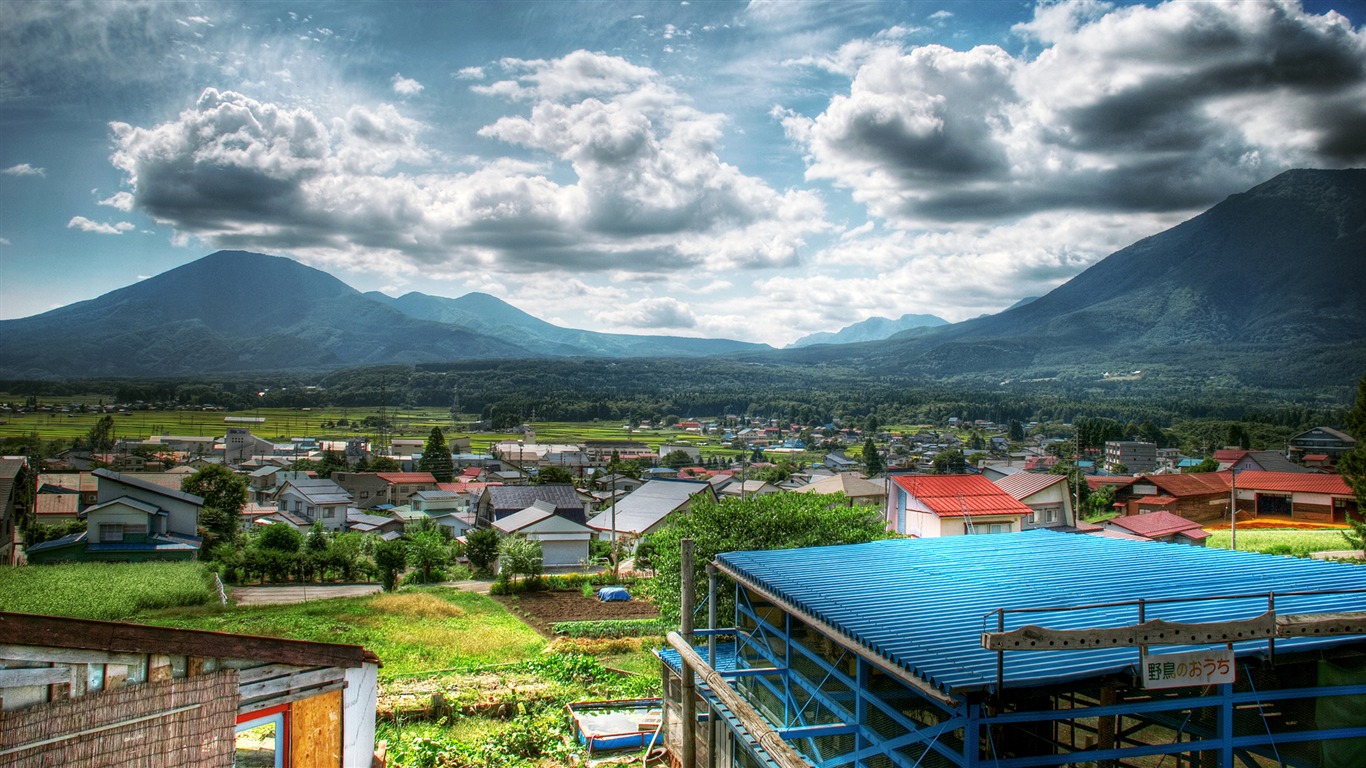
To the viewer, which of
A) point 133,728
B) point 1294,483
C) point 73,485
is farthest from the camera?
point 73,485

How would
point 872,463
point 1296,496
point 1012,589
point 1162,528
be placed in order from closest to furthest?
point 1012,589 → point 1162,528 → point 1296,496 → point 872,463

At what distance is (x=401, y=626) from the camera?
2212cm

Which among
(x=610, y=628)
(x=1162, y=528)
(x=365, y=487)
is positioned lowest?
(x=365, y=487)

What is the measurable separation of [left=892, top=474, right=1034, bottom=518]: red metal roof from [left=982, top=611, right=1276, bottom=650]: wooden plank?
21.0 m

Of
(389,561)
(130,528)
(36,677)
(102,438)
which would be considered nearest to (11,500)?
(130,528)

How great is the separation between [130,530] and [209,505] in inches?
296

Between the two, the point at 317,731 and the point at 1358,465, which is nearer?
the point at 317,731

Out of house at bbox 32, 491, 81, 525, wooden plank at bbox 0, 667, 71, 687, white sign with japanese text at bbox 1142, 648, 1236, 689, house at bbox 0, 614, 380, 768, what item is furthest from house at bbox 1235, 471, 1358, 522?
house at bbox 32, 491, 81, 525

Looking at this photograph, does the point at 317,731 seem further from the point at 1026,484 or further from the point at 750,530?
the point at 1026,484

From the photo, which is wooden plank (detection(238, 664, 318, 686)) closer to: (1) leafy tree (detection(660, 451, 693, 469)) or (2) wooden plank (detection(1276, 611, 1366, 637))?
(2) wooden plank (detection(1276, 611, 1366, 637))

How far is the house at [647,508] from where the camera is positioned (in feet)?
123

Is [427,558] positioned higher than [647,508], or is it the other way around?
[647,508]

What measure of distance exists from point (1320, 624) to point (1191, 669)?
1.22 meters

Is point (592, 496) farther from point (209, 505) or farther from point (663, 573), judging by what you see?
point (663, 573)
